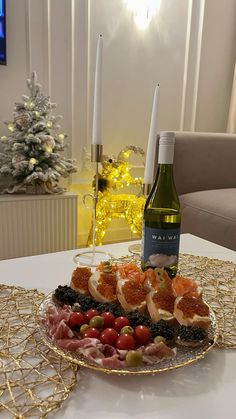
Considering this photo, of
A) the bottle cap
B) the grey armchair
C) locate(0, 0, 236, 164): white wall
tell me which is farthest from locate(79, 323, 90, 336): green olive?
locate(0, 0, 236, 164): white wall

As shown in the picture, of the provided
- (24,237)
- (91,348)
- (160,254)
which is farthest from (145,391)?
(24,237)

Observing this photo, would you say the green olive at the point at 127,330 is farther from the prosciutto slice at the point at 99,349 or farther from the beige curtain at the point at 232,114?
the beige curtain at the point at 232,114

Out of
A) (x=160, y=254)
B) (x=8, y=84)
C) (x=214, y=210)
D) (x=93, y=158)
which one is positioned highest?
(x=8, y=84)

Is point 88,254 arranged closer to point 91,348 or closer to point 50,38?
point 91,348

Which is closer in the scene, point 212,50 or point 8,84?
point 8,84

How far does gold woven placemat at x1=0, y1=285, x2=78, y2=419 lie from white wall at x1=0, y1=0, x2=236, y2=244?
5.09 ft

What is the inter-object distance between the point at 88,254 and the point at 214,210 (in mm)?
778

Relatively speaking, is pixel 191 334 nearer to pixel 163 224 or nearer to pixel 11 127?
pixel 163 224

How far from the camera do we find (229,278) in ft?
2.62

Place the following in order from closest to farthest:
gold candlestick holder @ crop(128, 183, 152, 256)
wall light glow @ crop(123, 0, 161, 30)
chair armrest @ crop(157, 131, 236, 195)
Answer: gold candlestick holder @ crop(128, 183, 152, 256) → chair armrest @ crop(157, 131, 236, 195) → wall light glow @ crop(123, 0, 161, 30)

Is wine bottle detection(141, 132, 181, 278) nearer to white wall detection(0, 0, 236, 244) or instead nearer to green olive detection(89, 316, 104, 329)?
green olive detection(89, 316, 104, 329)

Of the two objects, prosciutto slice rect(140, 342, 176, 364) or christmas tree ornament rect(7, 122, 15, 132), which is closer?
prosciutto slice rect(140, 342, 176, 364)

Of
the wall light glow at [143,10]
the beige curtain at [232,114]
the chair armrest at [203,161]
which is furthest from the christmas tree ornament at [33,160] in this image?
the beige curtain at [232,114]

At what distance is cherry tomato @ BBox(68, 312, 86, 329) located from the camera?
511 millimetres
